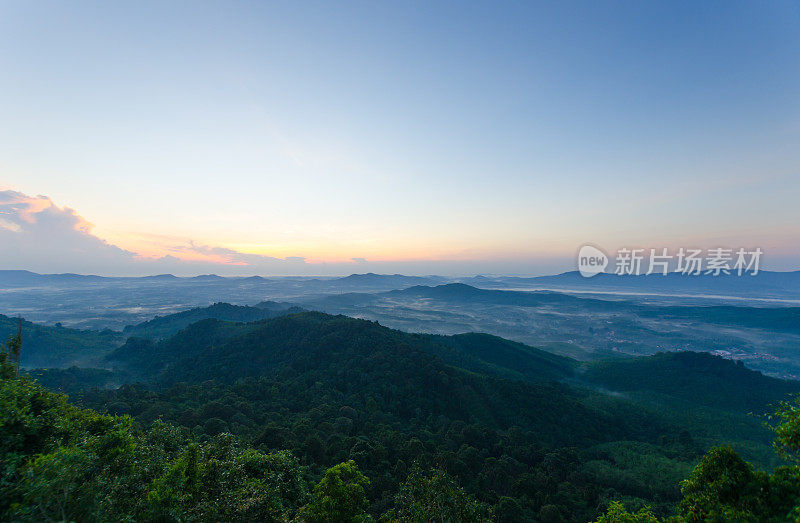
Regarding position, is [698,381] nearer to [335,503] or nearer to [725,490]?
[725,490]

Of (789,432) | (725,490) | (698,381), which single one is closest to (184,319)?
(725,490)

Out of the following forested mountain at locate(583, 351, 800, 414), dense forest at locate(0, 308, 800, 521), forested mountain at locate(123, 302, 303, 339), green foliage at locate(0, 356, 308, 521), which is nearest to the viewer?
green foliage at locate(0, 356, 308, 521)

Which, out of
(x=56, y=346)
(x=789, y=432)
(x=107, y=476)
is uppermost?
(x=789, y=432)

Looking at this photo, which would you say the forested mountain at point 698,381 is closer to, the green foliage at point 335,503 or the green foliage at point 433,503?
the green foliage at point 433,503

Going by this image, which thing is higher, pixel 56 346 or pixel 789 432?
pixel 789 432

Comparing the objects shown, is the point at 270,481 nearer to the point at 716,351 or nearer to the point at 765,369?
the point at 765,369

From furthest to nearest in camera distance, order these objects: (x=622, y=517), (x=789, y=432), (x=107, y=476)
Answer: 1. (x=622, y=517)
2. (x=107, y=476)
3. (x=789, y=432)

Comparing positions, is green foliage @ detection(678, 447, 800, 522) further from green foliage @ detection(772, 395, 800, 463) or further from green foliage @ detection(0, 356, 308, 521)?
green foliage @ detection(0, 356, 308, 521)

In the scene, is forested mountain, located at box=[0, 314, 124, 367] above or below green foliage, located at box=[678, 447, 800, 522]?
below

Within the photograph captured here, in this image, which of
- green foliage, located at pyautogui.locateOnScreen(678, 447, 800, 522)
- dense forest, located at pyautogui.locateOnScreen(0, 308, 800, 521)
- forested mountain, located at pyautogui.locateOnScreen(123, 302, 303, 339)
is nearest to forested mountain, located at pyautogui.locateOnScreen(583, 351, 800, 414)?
dense forest, located at pyautogui.locateOnScreen(0, 308, 800, 521)
